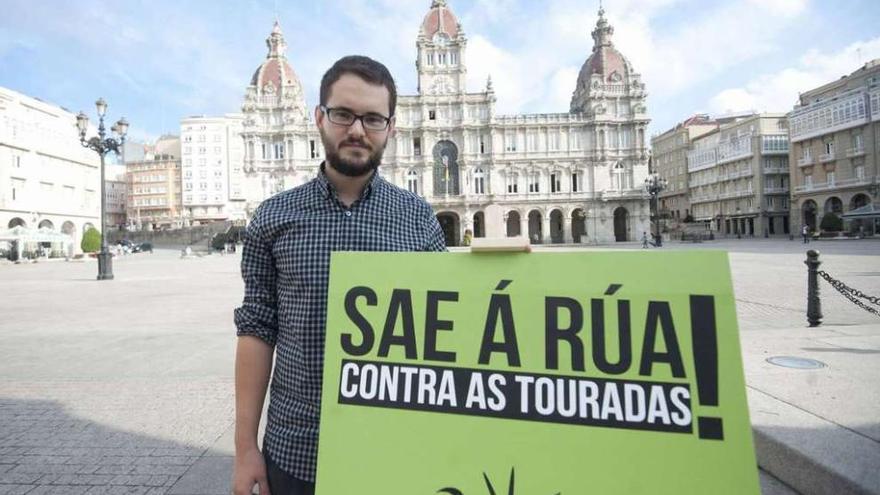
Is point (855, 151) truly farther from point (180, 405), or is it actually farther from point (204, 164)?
point (204, 164)

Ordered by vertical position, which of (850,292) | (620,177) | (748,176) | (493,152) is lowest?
(850,292)

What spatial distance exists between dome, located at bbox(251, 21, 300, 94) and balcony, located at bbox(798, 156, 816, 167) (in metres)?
52.2

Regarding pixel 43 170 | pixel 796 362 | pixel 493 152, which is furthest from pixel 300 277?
pixel 43 170

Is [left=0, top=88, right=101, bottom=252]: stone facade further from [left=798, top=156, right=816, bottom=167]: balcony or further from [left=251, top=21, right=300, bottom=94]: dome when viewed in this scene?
[left=798, top=156, right=816, bottom=167]: balcony

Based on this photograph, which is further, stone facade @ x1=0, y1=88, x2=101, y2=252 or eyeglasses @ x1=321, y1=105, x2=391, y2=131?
stone facade @ x1=0, y1=88, x2=101, y2=252

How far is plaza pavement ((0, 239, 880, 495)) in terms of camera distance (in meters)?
2.63

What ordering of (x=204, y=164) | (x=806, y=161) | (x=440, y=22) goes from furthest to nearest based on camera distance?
(x=204, y=164), (x=440, y=22), (x=806, y=161)

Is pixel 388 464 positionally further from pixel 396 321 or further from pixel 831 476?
pixel 831 476

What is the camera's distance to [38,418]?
3.87m

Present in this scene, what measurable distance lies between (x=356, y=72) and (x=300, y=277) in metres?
0.69

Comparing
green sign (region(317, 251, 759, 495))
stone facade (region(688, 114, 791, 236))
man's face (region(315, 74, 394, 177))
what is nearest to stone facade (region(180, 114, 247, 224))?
stone facade (region(688, 114, 791, 236))

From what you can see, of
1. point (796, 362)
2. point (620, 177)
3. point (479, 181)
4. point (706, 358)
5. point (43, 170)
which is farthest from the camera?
point (479, 181)

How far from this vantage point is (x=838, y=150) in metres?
42.1

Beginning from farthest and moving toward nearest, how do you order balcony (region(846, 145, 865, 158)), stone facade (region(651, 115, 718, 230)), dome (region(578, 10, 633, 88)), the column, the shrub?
stone facade (region(651, 115, 718, 230))
dome (region(578, 10, 633, 88))
the shrub
the column
balcony (region(846, 145, 865, 158))
